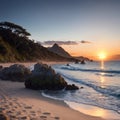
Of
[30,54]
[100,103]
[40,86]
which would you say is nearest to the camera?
[100,103]

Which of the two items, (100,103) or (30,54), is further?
(30,54)

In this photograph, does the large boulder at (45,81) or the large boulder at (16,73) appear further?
the large boulder at (16,73)

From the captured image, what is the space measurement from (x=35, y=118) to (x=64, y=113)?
1.85 metres

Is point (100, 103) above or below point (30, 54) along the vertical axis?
below

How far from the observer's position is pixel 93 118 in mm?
9336

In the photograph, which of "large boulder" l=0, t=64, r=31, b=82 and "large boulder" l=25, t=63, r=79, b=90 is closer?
"large boulder" l=25, t=63, r=79, b=90

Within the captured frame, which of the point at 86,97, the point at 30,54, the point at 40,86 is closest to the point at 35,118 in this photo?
the point at 86,97

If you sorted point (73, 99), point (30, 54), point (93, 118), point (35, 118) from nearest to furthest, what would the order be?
point (35, 118), point (93, 118), point (73, 99), point (30, 54)

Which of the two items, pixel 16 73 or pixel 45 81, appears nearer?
pixel 45 81

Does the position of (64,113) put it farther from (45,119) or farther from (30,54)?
(30,54)

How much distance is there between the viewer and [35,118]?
321 inches

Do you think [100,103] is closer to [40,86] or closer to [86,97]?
[86,97]

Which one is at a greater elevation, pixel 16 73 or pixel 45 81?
pixel 16 73

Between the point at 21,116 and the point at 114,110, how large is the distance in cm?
451
